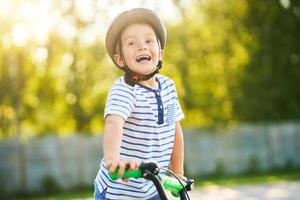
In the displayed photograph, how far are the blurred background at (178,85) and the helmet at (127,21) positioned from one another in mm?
13612

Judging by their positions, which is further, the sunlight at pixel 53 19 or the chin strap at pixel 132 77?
the sunlight at pixel 53 19

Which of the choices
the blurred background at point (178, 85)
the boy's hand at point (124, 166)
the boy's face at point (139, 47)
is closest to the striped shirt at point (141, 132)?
the boy's face at point (139, 47)

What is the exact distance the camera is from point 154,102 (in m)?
2.85

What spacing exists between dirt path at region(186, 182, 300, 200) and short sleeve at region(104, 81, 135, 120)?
7.82 metres

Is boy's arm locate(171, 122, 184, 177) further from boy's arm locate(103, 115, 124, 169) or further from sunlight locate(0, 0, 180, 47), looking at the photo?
sunlight locate(0, 0, 180, 47)

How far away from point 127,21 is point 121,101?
362mm

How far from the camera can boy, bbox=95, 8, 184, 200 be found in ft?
9.00

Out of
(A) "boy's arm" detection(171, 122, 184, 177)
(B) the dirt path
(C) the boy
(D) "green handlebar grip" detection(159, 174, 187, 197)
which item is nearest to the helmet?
(C) the boy

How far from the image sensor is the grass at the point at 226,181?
14008 millimetres

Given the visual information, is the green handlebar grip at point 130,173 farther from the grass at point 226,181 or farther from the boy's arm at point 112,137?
the grass at point 226,181

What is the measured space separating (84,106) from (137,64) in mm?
15976

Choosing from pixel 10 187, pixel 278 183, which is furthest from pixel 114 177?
pixel 10 187

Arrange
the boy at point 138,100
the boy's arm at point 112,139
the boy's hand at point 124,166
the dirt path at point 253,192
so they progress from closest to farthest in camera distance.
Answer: the boy's hand at point 124,166 < the boy's arm at point 112,139 < the boy at point 138,100 < the dirt path at point 253,192

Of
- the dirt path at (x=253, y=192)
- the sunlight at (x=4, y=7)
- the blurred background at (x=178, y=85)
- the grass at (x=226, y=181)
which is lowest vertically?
the grass at (x=226, y=181)
